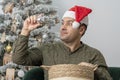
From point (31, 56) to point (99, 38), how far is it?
1.58m

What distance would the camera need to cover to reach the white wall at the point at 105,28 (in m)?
3.62

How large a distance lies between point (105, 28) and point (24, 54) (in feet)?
5.64

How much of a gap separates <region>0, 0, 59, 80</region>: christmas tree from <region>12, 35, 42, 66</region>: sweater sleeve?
707mm

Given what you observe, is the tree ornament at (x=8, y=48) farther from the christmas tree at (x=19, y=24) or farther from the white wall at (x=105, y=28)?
the white wall at (x=105, y=28)

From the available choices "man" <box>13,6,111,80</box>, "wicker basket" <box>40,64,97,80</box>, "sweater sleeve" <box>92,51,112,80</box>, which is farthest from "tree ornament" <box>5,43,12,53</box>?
"wicker basket" <box>40,64,97,80</box>

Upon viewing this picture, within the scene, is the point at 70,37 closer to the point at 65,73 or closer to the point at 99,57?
the point at 99,57

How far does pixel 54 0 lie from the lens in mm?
3588

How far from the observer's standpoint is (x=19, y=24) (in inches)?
114

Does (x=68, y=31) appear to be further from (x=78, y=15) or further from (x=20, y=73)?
(x=20, y=73)

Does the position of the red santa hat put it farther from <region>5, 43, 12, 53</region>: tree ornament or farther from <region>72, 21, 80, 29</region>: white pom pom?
<region>5, 43, 12, 53</region>: tree ornament

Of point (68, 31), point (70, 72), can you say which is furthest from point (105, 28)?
point (70, 72)

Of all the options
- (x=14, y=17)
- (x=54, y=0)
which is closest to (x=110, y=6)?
(x=54, y=0)

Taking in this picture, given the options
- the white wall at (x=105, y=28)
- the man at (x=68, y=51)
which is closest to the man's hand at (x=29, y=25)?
the man at (x=68, y=51)

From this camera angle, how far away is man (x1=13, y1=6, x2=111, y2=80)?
212cm
